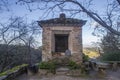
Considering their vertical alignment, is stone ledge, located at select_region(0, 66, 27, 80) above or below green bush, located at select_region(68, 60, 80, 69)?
below

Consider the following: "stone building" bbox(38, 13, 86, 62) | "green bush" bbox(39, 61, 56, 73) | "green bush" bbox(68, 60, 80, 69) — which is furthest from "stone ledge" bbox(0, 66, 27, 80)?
"green bush" bbox(68, 60, 80, 69)

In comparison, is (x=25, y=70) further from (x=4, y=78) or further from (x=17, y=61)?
(x=17, y=61)

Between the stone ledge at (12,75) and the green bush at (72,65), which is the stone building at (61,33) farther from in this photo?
the stone ledge at (12,75)

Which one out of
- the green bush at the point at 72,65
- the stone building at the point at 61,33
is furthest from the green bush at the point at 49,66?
the green bush at the point at 72,65

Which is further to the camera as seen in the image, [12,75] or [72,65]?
[72,65]

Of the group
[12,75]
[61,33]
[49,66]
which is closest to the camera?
[12,75]

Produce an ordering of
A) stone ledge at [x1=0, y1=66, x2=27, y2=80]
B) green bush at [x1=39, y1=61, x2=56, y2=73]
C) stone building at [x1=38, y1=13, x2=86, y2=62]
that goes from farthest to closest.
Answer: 1. stone building at [x1=38, y1=13, x2=86, y2=62]
2. green bush at [x1=39, y1=61, x2=56, y2=73]
3. stone ledge at [x1=0, y1=66, x2=27, y2=80]

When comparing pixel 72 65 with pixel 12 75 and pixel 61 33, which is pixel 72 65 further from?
pixel 12 75

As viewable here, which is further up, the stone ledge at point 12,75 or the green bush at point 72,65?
the green bush at point 72,65

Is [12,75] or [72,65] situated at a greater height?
[72,65]

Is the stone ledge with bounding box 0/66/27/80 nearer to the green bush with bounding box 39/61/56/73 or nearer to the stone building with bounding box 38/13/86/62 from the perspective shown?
the green bush with bounding box 39/61/56/73

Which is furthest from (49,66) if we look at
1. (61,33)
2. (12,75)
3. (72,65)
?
(12,75)

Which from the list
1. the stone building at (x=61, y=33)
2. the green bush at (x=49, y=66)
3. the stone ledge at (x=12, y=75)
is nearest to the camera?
the stone ledge at (x=12, y=75)

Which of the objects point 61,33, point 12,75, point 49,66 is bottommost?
point 12,75
